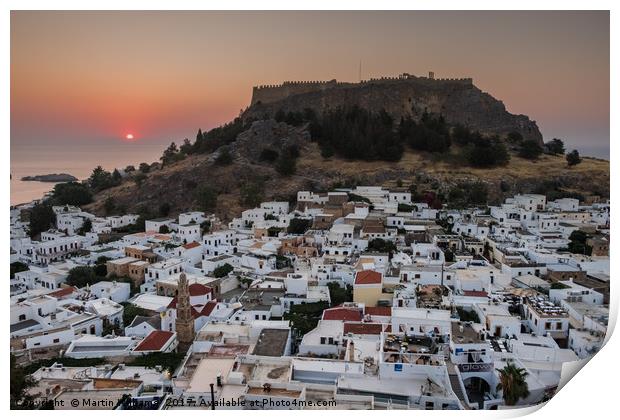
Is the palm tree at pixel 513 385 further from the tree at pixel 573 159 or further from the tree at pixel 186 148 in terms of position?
the tree at pixel 186 148

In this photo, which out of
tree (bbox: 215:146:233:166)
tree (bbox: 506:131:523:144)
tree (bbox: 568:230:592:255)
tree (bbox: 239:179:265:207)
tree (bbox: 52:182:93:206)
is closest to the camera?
tree (bbox: 568:230:592:255)

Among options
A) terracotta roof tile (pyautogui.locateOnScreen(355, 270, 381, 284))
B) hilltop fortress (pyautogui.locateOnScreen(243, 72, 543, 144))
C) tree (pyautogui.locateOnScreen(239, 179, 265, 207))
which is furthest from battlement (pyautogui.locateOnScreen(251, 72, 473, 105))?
terracotta roof tile (pyautogui.locateOnScreen(355, 270, 381, 284))

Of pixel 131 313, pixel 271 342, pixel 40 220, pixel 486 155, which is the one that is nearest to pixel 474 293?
pixel 271 342

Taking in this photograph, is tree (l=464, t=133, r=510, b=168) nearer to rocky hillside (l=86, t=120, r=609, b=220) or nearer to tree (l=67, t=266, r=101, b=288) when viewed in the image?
rocky hillside (l=86, t=120, r=609, b=220)

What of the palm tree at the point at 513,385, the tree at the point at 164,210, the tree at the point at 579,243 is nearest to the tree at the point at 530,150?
the tree at the point at 579,243

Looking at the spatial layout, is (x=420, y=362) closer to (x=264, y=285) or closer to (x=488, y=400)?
(x=488, y=400)

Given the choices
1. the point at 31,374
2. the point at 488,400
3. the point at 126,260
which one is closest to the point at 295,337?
the point at 488,400

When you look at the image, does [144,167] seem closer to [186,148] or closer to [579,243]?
[186,148]
